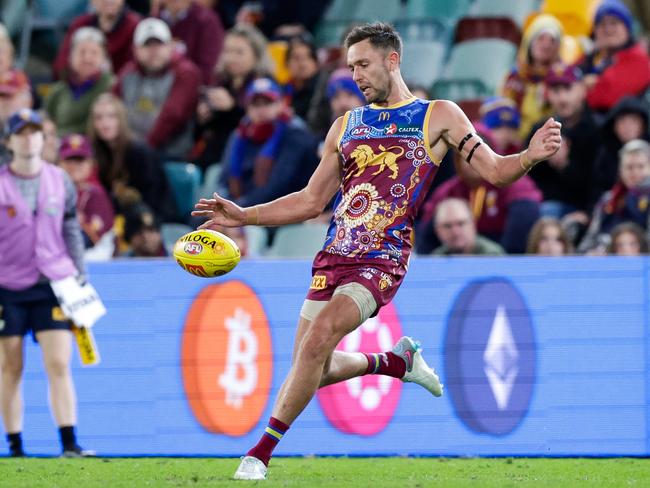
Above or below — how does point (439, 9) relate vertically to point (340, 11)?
above

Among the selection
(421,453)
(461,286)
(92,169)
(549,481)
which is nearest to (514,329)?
(461,286)

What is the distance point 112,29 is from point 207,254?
8068mm

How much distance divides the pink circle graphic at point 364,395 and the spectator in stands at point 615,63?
396cm

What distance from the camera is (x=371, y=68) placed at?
757 centimetres

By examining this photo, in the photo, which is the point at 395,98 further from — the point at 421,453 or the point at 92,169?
the point at 92,169

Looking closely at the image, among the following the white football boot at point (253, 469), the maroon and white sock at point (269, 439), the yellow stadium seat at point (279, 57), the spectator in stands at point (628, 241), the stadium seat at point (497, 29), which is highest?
the stadium seat at point (497, 29)

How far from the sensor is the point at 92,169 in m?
12.6

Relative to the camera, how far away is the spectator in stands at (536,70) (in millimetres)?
12883

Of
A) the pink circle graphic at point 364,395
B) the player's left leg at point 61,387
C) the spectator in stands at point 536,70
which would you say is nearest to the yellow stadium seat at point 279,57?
the spectator in stands at point 536,70

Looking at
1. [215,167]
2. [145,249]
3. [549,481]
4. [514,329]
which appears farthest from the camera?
[215,167]

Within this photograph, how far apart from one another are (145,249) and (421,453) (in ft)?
11.4

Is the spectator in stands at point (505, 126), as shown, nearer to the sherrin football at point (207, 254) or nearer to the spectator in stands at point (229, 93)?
the spectator in stands at point (229, 93)

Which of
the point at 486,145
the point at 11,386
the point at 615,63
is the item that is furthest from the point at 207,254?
the point at 615,63

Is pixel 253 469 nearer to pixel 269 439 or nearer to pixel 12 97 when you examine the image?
pixel 269 439
